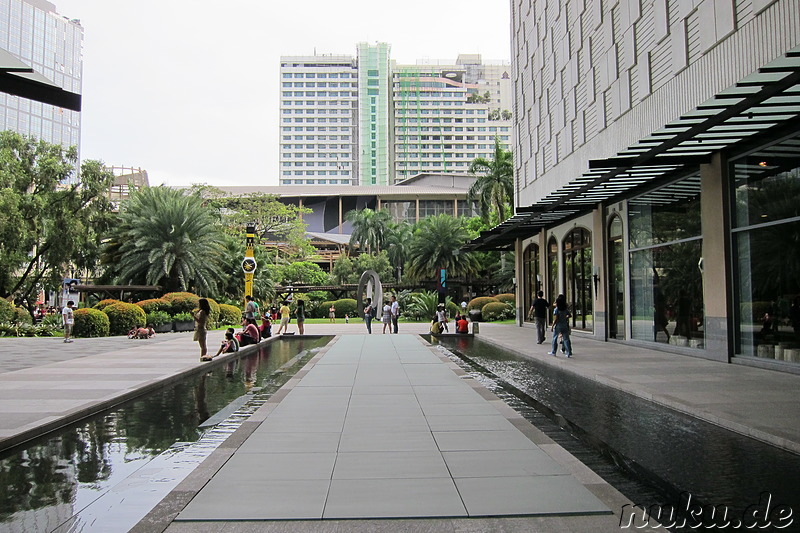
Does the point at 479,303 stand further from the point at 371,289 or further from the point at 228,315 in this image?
the point at 228,315

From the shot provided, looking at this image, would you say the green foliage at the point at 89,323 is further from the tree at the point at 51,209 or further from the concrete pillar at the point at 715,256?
the concrete pillar at the point at 715,256

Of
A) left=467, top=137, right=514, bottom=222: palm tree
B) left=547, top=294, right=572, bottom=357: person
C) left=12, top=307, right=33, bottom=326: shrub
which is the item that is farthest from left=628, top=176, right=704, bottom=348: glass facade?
left=467, top=137, right=514, bottom=222: palm tree

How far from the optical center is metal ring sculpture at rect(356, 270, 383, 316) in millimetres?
50719

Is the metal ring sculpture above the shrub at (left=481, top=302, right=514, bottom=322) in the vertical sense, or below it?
above

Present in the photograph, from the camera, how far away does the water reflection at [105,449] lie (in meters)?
5.65

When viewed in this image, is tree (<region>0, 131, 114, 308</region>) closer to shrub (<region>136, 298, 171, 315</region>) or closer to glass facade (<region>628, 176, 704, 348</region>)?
shrub (<region>136, 298, 171, 315</region>)

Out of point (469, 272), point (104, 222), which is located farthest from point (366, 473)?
point (469, 272)

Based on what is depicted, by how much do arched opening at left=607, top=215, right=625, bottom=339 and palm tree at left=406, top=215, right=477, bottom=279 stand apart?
35.1 m

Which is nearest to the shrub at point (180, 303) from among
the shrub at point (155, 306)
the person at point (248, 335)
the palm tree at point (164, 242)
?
the shrub at point (155, 306)

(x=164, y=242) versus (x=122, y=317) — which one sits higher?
(x=164, y=242)

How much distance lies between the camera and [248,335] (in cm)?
2373

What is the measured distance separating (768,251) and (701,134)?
3.06 meters

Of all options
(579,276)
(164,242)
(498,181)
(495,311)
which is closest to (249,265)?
(164,242)

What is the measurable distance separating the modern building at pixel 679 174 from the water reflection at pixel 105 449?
9.22m
